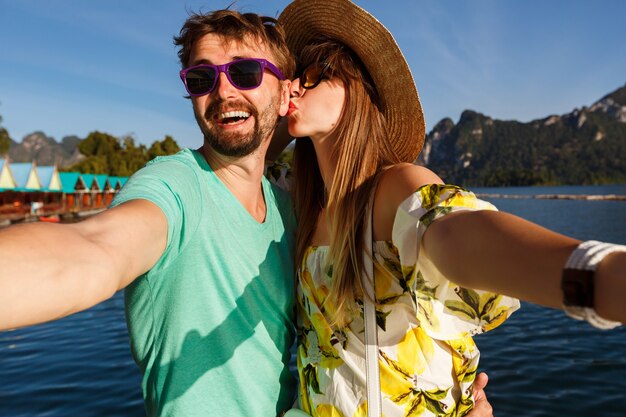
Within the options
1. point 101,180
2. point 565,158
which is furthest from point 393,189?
point 565,158

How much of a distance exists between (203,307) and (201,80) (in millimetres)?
1153

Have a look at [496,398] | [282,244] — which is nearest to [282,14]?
[282,244]

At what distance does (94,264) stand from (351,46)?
1.90 m

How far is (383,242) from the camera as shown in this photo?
1.95 meters

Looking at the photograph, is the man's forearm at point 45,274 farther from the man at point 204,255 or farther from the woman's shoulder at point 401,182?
the woman's shoulder at point 401,182

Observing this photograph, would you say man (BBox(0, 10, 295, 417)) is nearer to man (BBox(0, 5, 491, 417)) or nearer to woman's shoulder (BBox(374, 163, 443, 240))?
man (BBox(0, 5, 491, 417))

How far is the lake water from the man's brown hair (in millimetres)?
6509

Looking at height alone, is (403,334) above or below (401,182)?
below

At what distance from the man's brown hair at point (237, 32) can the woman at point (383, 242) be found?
0.40 feet

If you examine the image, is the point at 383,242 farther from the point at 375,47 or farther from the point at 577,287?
the point at 375,47

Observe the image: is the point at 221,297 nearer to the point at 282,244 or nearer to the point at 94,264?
the point at 282,244

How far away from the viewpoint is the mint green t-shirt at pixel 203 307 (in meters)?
1.96

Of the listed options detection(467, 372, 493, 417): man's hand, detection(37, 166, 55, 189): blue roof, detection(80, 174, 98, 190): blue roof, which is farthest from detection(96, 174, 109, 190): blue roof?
detection(467, 372, 493, 417): man's hand

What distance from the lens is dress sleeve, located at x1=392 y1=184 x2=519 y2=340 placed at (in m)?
1.46
